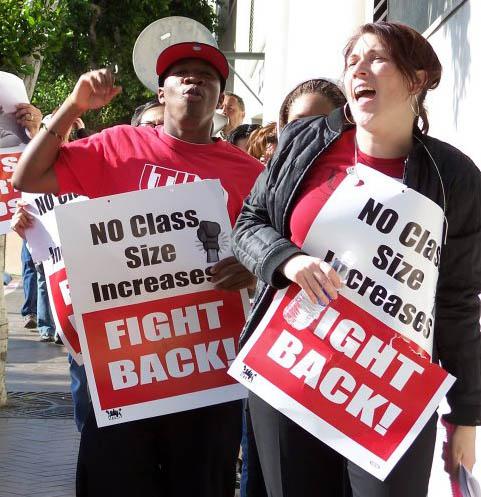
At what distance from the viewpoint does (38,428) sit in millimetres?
7066

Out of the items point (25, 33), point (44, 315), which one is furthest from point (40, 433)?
point (44, 315)

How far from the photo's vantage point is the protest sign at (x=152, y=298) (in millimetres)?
3559

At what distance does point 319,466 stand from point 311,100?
1.53 m

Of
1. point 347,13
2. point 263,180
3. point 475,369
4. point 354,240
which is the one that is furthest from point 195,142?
point 347,13

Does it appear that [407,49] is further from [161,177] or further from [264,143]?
[264,143]

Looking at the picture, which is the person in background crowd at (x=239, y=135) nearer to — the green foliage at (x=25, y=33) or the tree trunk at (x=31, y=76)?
the green foliage at (x=25, y=33)

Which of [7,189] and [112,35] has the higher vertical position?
[7,189]

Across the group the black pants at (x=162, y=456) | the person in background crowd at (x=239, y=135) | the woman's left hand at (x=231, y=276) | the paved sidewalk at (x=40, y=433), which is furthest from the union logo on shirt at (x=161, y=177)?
the person in background crowd at (x=239, y=135)

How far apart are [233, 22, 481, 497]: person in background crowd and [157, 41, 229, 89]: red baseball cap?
92 cm

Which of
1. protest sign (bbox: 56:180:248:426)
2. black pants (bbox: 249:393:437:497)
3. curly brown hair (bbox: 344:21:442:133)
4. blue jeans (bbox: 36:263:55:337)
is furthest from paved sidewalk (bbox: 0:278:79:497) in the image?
curly brown hair (bbox: 344:21:442:133)

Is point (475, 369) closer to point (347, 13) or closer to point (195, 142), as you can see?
point (195, 142)

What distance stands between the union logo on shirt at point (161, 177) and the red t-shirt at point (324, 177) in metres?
0.82

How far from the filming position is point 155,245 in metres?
3.62

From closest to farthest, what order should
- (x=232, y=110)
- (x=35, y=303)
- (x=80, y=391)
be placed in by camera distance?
(x=80, y=391) → (x=232, y=110) → (x=35, y=303)
